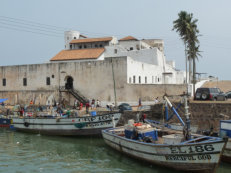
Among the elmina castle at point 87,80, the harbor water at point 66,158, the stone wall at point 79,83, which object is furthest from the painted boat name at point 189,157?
the stone wall at point 79,83

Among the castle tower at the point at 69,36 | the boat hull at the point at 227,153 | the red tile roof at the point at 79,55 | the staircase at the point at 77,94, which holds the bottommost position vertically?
the boat hull at the point at 227,153

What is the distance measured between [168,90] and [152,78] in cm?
945

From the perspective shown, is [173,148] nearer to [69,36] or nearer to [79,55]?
[79,55]

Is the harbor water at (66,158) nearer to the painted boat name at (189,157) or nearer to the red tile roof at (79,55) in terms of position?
the painted boat name at (189,157)

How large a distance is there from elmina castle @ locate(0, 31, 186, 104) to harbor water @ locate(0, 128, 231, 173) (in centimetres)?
1057

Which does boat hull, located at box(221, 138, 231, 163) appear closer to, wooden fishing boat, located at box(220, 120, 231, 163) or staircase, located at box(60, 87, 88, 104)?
wooden fishing boat, located at box(220, 120, 231, 163)

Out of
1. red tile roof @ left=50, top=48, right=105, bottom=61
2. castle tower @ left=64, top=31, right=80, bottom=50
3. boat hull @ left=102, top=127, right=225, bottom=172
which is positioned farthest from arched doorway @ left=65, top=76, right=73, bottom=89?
boat hull @ left=102, top=127, right=225, bottom=172

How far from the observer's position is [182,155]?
39.3 ft

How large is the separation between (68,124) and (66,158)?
21.4 ft

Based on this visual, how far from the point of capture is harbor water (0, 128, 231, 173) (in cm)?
1310

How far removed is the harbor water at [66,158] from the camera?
1310 cm

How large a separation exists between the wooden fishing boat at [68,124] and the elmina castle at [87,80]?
813cm

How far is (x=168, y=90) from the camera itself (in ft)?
99.6

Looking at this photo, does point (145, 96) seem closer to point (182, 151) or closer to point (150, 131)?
point (150, 131)
